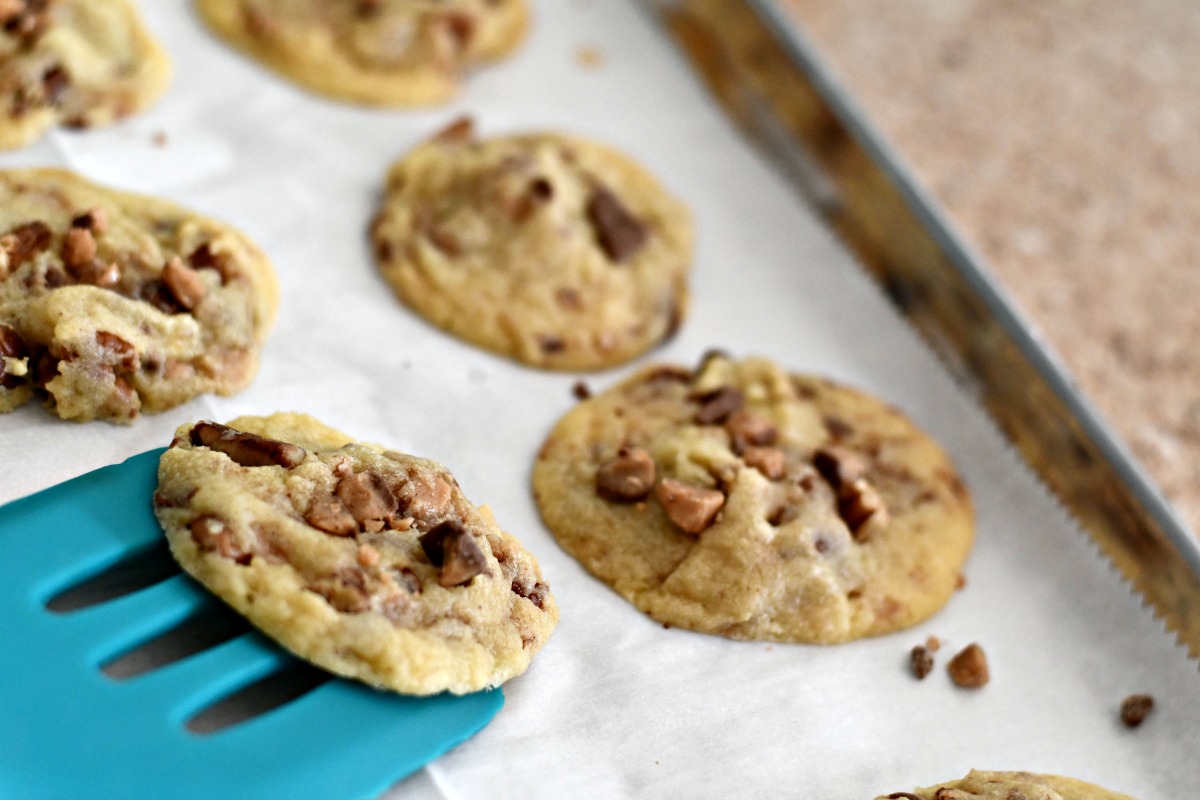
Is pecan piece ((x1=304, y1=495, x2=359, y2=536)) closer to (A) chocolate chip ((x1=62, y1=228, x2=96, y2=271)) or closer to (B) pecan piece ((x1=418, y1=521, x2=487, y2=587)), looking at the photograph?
(B) pecan piece ((x1=418, y1=521, x2=487, y2=587))

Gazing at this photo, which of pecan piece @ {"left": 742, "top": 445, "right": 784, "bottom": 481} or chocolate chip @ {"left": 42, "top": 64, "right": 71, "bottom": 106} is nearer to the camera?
pecan piece @ {"left": 742, "top": 445, "right": 784, "bottom": 481}

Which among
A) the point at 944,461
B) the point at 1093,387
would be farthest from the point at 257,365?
the point at 1093,387

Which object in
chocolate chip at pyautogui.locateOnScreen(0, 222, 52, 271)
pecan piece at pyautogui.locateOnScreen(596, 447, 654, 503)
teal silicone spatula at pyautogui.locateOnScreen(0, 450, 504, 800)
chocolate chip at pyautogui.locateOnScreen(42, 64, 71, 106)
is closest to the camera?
teal silicone spatula at pyautogui.locateOnScreen(0, 450, 504, 800)

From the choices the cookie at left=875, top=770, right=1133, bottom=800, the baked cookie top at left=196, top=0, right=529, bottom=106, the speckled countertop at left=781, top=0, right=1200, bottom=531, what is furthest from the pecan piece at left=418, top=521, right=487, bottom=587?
the speckled countertop at left=781, top=0, right=1200, bottom=531

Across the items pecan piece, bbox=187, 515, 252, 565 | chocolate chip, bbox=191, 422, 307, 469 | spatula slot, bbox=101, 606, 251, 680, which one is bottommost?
spatula slot, bbox=101, 606, 251, 680

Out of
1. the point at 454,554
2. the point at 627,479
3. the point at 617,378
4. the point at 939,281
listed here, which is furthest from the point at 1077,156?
the point at 454,554

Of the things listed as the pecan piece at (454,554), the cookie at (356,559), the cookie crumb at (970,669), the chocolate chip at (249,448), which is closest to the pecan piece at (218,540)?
the cookie at (356,559)

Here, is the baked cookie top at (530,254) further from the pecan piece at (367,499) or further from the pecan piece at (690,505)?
the pecan piece at (367,499)
